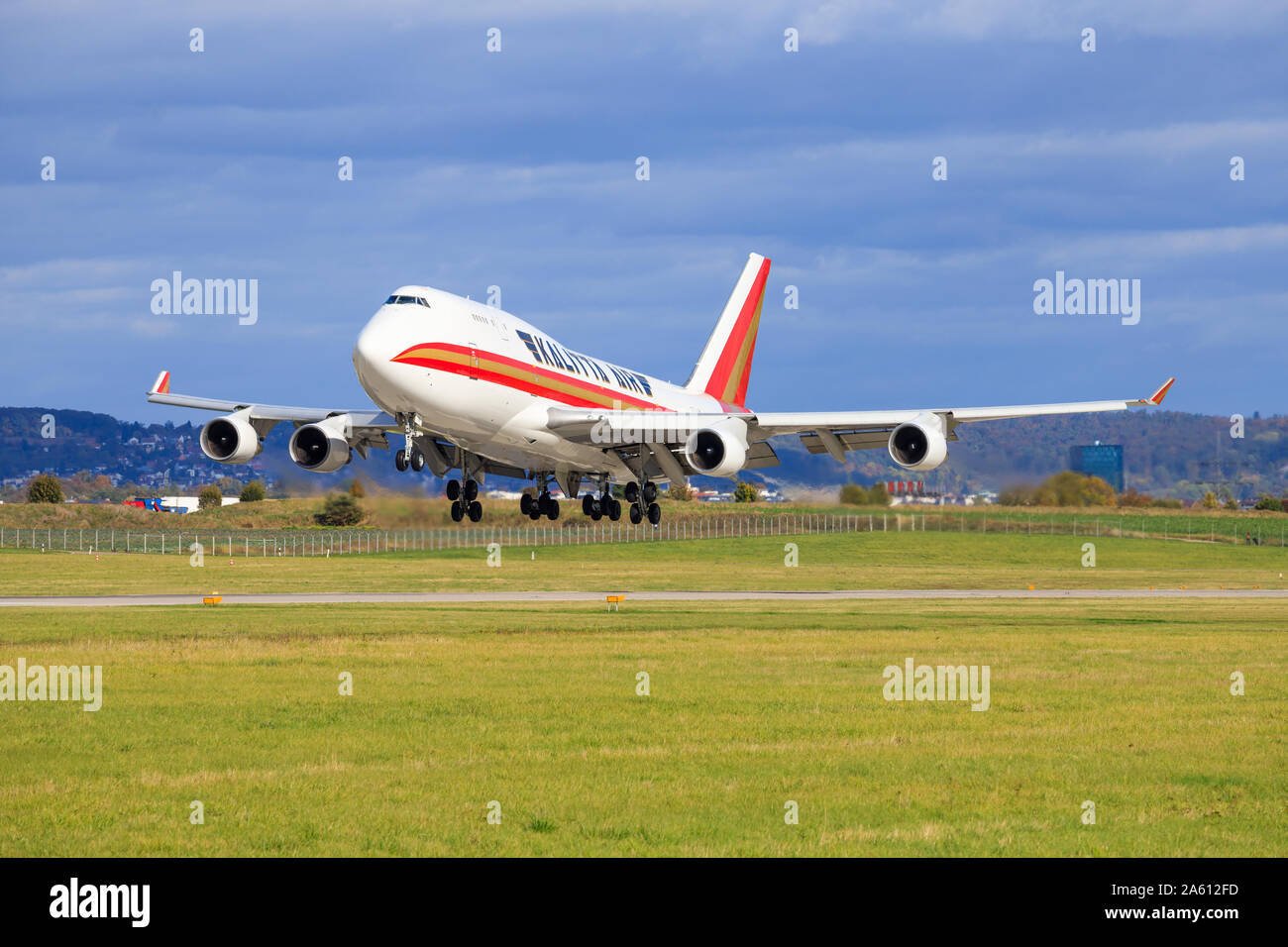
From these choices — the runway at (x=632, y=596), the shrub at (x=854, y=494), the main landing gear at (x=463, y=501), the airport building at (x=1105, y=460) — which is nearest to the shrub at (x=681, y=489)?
the runway at (x=632, y=596)

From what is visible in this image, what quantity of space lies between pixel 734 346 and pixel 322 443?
28887mm

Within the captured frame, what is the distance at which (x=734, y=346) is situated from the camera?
72250 millimetres

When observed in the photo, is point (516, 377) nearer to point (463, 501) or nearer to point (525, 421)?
point (525, 421)

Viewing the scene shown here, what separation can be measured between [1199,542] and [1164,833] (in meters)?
137

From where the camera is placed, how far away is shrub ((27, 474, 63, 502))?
453 ft

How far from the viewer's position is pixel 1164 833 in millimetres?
22875

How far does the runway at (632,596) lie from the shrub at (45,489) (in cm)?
6460

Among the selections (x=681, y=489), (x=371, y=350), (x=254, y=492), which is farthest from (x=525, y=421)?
(x=254, y=492)

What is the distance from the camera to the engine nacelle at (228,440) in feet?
163

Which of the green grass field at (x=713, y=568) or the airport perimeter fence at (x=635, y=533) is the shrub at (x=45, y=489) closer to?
the airport perimeter fence at (x=635, y=533)

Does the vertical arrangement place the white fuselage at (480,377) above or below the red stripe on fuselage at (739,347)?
below

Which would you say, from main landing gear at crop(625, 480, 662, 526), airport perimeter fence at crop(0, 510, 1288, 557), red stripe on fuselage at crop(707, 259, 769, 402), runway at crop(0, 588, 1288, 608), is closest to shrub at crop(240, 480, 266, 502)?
airport perimeter fence at crop(0, 510, 1288, 557)
